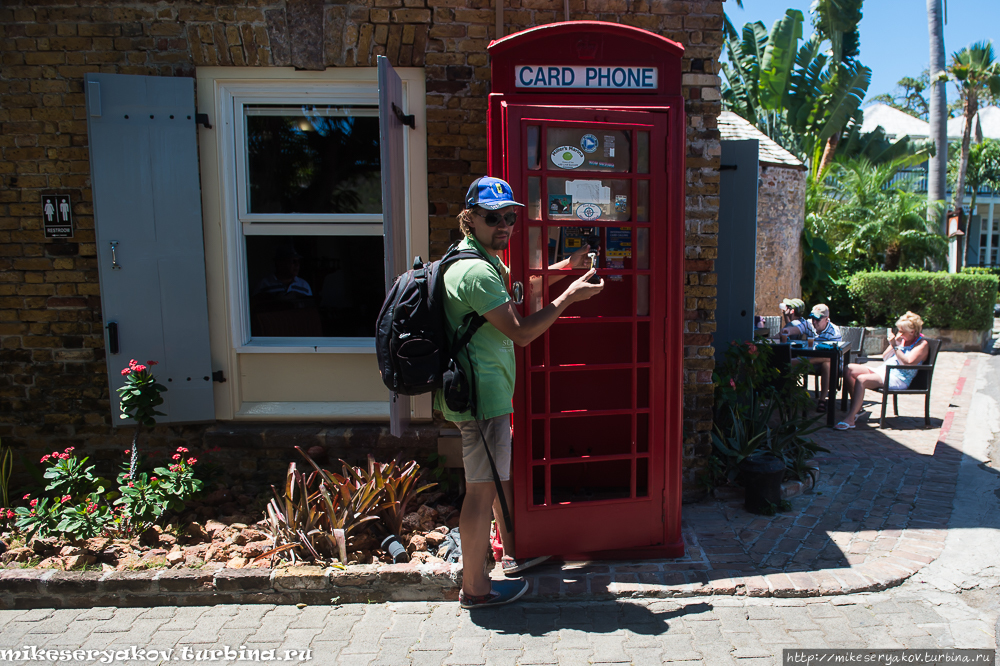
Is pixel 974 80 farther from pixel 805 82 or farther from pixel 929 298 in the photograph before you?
pixel 929 298

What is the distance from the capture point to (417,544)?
3779 millimetres

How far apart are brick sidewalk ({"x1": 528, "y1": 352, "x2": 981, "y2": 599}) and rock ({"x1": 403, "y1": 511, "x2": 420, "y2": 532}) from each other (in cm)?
80

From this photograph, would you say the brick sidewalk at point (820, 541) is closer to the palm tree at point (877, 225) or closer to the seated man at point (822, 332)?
the seated man at point (822, 332)

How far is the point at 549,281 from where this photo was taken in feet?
11.4

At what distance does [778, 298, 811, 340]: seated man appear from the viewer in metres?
7.04

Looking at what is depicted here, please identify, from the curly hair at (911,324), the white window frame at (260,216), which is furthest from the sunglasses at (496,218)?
the curly hair at (911,324)

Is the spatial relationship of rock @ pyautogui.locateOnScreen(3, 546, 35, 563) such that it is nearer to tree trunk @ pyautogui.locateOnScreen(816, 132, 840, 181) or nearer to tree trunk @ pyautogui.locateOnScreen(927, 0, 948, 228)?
tree trunk @ pyautogui.locateOnScreen(816, 132, 840, 181)

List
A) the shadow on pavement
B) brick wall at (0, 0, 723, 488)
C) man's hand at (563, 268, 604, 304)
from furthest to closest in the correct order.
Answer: brick wall at (0, 0, 723, 488)
the shadow on pavement
man's hand at (563, 268, 604, 304)

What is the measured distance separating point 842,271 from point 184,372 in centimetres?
1505

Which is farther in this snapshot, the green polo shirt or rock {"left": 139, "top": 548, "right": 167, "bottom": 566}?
rock {"left": 139, "top": 548, "right": 167, "bottom": 566}

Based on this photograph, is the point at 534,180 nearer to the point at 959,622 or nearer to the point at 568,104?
the point at 568,104

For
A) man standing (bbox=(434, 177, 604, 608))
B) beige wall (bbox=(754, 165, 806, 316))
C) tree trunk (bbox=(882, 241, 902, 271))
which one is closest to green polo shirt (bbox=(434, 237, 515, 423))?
man standing (bbox=(434, 177, 604, 608))

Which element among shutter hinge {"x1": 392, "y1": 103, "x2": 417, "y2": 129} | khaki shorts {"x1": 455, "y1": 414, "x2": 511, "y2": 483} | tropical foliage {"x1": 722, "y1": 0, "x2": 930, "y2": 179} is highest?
tropical foliage {"x1": 722, "y1": 0, "x2": 930, "y2": 179}

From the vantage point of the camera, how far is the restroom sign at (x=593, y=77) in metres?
3.49
